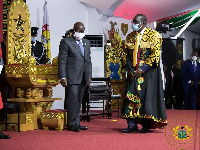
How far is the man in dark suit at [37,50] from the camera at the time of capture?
757 cm

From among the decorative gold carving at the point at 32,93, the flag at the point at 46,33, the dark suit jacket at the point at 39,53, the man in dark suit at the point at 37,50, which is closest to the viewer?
the decorative gold carving at the point at 32,93

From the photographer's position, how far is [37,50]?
7754 mm

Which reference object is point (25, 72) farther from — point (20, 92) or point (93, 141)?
point (93, 141)

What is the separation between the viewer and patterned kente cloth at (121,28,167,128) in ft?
18.4

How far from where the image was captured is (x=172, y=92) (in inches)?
461

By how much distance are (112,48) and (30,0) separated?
223 cm

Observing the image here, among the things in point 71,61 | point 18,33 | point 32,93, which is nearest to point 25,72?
point 32,93

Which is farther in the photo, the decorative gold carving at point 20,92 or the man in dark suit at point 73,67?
the decorative gold carving at point 20,92

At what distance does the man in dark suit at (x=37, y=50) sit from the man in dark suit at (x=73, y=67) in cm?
157

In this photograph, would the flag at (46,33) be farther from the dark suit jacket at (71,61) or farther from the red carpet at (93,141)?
the red carpet at (93,141)

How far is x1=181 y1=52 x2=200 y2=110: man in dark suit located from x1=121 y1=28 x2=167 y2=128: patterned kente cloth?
207 inches

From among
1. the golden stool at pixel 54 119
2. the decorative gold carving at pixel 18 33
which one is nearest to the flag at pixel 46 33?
the decorative gold carving at pixel 18 33

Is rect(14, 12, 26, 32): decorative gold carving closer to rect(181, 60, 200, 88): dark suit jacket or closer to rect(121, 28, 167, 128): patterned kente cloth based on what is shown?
rect(121, 28, 167, 128): patterned kente cloth

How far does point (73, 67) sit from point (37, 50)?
1933 mm
